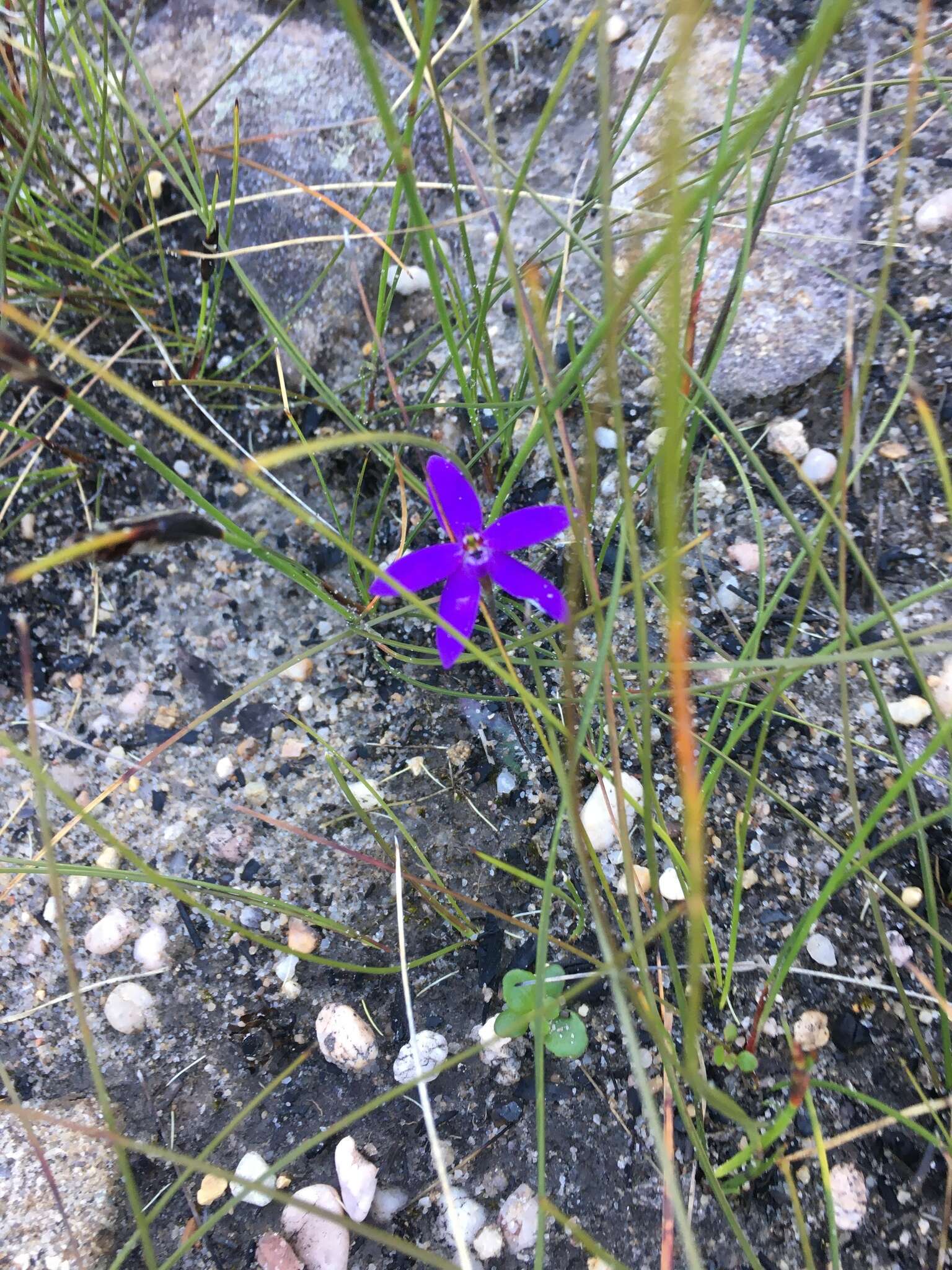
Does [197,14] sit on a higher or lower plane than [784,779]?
higher

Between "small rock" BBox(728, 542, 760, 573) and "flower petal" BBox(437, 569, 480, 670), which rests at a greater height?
"flower petal" BBox(437, 569, 480, 670)

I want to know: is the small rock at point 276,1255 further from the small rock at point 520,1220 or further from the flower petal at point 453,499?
the flower petal at point 453,499

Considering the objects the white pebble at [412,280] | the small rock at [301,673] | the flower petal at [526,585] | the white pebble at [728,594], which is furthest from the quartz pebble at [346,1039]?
the white pebble at [412,280]

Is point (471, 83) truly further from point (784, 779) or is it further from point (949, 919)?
point (949, 919)

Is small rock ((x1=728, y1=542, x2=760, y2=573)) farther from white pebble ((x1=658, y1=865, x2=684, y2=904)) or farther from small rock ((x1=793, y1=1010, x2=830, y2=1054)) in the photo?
small rock ((x1=793, y1=1010, x2=830, y2=1054))

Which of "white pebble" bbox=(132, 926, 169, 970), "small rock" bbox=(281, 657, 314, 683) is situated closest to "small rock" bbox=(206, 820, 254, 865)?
"white pebble" bbox=(132, 926, 169, 970)

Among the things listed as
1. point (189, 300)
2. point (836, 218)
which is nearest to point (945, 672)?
point (836, 218)

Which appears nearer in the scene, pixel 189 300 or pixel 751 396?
pixel 751 396
